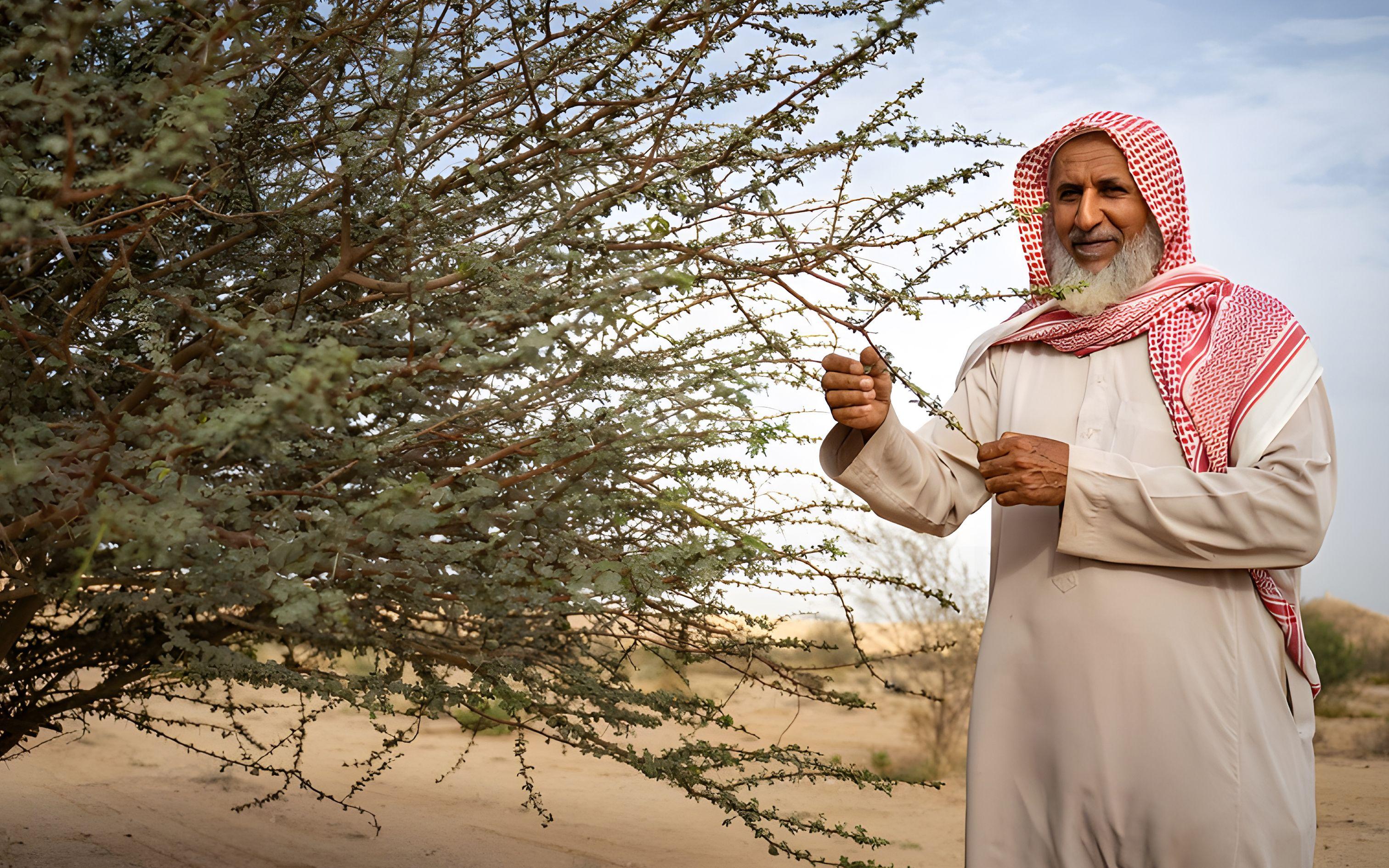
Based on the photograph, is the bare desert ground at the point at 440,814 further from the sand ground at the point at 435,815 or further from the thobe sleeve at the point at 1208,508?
the thobe sleeve at the point at 1208,508

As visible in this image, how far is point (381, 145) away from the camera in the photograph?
2.50m

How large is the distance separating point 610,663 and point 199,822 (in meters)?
4.13

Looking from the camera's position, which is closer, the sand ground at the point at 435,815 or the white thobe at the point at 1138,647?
the white thobe at the point at 1138,647

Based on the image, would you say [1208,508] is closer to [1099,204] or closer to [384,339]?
[1099,204]

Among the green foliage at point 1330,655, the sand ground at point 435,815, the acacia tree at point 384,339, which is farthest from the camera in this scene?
the green foliage at point 1330,655

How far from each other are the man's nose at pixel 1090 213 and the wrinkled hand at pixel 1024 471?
2.23 ft

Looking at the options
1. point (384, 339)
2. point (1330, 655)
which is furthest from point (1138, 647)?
point (1330, 655)

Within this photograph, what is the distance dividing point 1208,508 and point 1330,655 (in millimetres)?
14659

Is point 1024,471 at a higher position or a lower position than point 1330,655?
lower

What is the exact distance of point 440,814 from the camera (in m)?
7.31

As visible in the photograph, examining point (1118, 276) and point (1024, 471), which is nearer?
point (1024, 471)

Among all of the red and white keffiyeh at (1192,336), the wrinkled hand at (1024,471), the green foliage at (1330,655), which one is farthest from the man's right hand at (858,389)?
the green foliage at (1330,655)

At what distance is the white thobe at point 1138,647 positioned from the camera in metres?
2.00

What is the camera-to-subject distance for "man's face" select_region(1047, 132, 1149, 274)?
250cm
